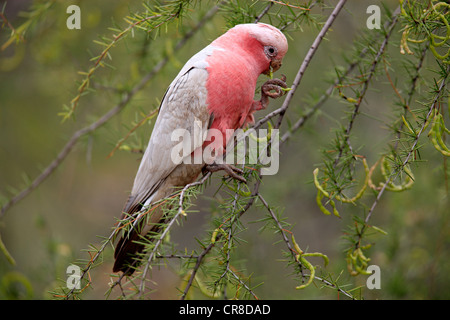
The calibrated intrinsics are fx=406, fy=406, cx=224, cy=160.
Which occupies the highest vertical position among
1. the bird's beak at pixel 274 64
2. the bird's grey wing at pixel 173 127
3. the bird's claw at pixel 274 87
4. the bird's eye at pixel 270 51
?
the bird's eye at pixel 270 51

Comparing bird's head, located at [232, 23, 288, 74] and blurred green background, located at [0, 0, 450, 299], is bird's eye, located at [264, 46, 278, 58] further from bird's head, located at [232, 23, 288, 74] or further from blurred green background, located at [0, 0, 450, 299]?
blurred green background, located at [0, 0, 450, 299]

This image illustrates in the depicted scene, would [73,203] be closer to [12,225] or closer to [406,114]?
[12,225]

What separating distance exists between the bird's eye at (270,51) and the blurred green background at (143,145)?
0.71 feet

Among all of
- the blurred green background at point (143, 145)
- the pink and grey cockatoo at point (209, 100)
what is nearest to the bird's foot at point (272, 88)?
the pink and grey cockatoo at point (209, 100)

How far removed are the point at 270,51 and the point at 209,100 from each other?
31 cm

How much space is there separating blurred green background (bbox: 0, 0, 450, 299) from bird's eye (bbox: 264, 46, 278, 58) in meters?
0.22

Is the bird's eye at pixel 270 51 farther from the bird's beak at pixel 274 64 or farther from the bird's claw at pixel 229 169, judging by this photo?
the bird's claw at pixel 229 169

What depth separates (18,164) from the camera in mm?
3758

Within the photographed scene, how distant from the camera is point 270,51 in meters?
1.63

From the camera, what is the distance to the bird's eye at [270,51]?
1.62m

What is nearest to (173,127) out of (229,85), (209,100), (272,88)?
(209,100)

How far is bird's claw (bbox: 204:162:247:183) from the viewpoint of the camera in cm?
151
